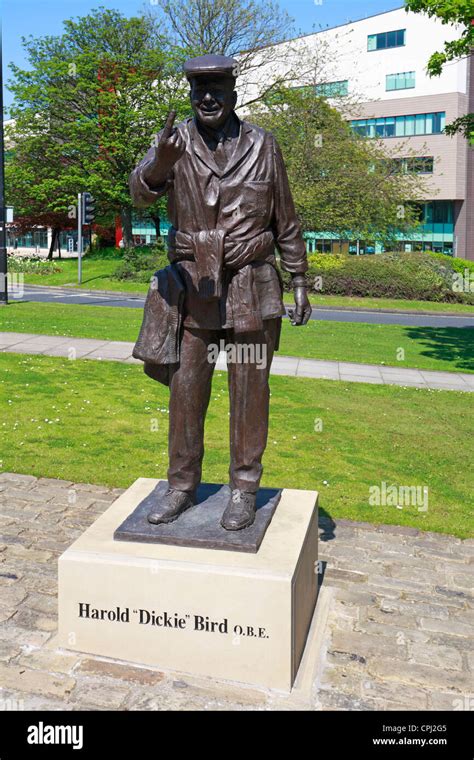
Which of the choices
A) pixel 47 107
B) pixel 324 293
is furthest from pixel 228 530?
pixel 47 107

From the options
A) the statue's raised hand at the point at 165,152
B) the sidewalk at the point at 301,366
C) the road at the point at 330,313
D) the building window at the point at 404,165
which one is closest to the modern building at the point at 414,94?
the building window at the point at 404,165

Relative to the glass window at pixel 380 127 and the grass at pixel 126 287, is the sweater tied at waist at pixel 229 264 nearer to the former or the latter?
the grass at pixel 126 287

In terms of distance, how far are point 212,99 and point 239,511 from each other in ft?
7.77

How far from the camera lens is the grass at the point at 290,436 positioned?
23.0ft

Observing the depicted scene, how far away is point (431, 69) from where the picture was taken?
13188 millimetres

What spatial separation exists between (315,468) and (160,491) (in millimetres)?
2925

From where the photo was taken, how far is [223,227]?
4.16m

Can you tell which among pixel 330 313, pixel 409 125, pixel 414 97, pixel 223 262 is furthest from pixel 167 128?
pixel 409 125

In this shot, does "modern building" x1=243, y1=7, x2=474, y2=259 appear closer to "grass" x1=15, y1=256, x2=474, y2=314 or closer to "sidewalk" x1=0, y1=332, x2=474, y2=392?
"grass" x1=15, y1=256, x2=474, y2=314

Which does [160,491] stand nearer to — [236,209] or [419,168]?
[236,209]

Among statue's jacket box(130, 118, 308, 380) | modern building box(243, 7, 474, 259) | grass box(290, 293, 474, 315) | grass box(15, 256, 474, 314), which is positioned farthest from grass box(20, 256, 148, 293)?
statue's jacket box(130, 118, 308, 380)

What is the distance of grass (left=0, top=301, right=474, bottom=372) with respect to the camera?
14.0m

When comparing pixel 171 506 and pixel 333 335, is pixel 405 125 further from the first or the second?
pixel 171 506

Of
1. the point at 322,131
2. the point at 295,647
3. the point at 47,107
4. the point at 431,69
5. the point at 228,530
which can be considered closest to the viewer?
the point at 295,647
